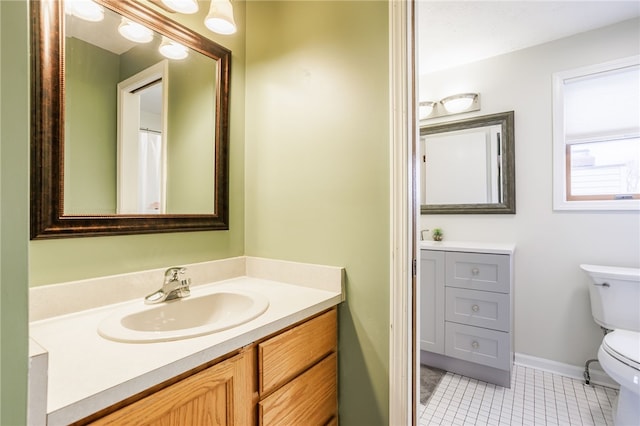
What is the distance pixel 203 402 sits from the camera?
724 mm

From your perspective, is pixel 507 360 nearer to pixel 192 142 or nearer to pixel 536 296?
pixel 536 296

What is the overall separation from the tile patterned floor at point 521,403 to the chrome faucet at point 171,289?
1.41m

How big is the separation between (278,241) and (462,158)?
172 cm

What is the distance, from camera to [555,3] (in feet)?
5.58

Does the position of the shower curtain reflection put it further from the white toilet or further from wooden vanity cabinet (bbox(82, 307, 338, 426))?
the white toilet

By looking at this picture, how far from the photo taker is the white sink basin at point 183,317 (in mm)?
754

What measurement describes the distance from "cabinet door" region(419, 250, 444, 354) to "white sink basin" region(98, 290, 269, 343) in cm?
141

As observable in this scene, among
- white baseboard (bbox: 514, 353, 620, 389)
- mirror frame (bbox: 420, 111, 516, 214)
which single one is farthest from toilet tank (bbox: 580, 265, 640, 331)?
mirror frame (bbox: 420, 111, 516, 214)

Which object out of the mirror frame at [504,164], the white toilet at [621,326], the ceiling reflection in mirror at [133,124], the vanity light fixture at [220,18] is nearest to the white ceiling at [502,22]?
the mirror frame at [504,164]

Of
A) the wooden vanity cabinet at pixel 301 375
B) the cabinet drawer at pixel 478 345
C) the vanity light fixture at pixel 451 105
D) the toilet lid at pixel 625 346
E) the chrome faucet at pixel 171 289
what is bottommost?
the cabinet drawer at pixel 478 345

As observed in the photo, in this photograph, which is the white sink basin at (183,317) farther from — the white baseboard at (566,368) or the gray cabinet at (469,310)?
the white baseboard at (566,368)

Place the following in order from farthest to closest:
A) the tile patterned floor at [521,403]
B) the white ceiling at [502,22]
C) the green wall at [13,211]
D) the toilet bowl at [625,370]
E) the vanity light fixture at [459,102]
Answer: the vanity light fixture at [459,102] < the white ceiling at [502,22] < the tile patterned floor at [521,403] < the toilet bowl at [625,370] < the green wall at [13,211]

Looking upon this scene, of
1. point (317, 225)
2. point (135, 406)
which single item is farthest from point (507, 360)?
point (135, 406)

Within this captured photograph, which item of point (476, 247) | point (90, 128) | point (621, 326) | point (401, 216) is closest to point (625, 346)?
point (621, 326)
